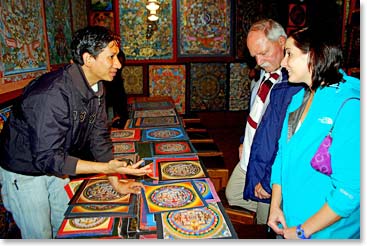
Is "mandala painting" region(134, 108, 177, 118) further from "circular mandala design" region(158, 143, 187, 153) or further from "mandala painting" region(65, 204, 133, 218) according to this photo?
→ "mandala painting" region(65, 204, 133, 218)

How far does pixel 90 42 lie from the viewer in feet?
5.67

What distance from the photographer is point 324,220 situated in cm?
129

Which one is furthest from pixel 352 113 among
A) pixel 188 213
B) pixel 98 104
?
pixel 98 104

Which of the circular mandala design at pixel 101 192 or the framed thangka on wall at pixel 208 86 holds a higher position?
the framed thangka on wall at pixel 208 86

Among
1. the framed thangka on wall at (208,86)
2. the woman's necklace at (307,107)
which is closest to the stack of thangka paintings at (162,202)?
the woman's necklace at (307,107)

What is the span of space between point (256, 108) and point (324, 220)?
128 centimetres

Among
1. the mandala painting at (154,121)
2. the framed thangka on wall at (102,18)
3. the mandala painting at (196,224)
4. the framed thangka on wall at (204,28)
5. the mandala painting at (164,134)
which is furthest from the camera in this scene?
the framed thangka on wall at (204,28)

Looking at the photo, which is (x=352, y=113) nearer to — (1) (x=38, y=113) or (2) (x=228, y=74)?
(1) (x=38, y=113)

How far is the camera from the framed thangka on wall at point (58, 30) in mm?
3575

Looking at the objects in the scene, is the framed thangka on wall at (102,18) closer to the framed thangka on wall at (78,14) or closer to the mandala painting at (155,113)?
the framed thangka on wall at (78,14)

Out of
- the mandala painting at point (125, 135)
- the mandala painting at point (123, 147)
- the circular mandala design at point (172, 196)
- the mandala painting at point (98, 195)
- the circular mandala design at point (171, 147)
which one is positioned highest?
the mandala painting at point (125, 135)

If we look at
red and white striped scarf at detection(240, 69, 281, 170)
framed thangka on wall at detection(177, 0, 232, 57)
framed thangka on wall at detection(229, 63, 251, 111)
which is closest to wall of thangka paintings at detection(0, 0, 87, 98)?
red and white striped scarf at detection(240, 69, 281, 170)

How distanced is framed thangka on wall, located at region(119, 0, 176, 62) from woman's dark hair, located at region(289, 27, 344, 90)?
17.4ft

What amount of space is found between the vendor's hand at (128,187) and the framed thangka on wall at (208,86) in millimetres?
4977
